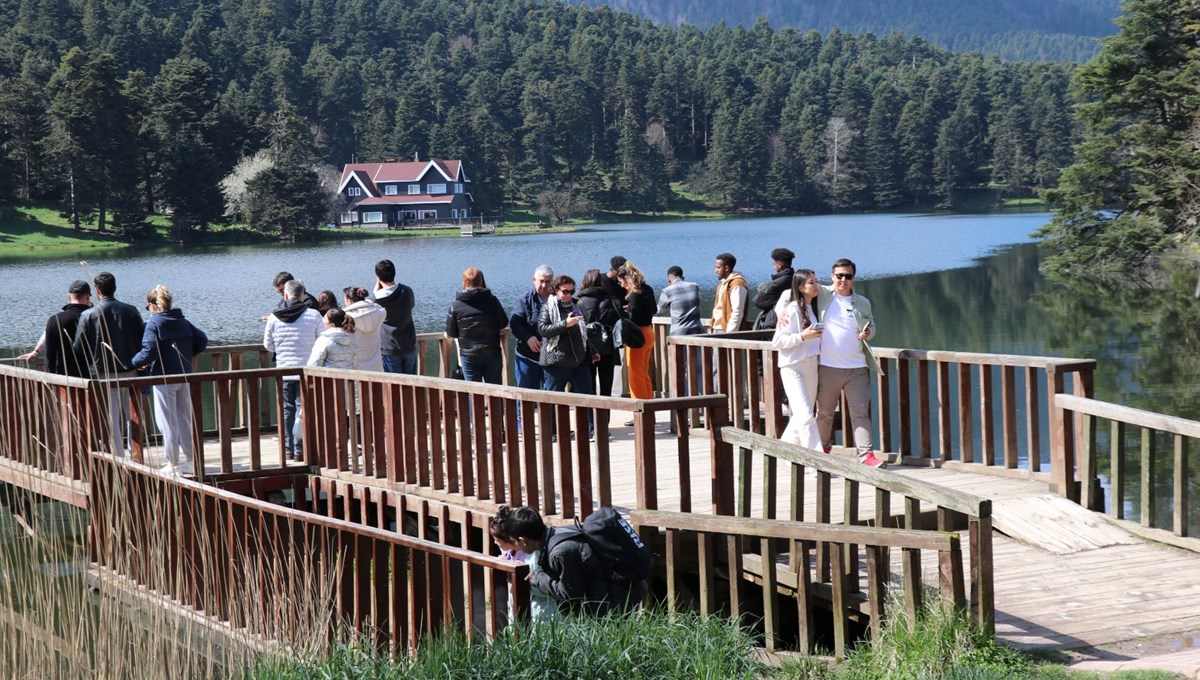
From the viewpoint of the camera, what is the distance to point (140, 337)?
1158 cm

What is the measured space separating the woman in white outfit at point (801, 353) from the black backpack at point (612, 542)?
11.7 feet

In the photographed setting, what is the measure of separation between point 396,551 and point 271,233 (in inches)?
3363

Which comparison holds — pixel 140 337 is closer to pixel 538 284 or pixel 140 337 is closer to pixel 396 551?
pixel 538 284

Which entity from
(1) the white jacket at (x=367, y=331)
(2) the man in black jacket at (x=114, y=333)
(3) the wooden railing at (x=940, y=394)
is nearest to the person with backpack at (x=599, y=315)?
(3) the wooden railing at (x=940, y=394)

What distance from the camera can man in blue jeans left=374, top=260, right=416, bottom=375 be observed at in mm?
12586

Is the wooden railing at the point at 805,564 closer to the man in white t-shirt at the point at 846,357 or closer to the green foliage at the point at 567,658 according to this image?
the green foliage at the point at 567,658

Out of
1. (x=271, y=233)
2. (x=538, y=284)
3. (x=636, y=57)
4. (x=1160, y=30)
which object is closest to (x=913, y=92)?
(x=636, y=57)

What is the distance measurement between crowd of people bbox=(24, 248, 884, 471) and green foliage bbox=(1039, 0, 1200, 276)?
32.4 metres

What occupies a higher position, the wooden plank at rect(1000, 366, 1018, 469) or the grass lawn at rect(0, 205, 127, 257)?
the grass lawn at rect(0, 205, 127, 257)

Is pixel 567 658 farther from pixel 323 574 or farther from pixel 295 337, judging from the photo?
pixel 295 337

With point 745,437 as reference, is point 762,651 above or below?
below

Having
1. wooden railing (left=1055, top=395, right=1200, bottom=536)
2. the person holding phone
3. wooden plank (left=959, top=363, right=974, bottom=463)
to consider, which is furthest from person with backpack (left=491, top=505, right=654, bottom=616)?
the person holding phone

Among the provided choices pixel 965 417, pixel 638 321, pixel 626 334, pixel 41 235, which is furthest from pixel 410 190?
pixel 965 417

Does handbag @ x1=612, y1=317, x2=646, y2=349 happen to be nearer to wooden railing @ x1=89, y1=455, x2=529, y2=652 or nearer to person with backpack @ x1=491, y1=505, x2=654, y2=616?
wooden railing @ x1=89, y1=455, x2=529, y2=652
